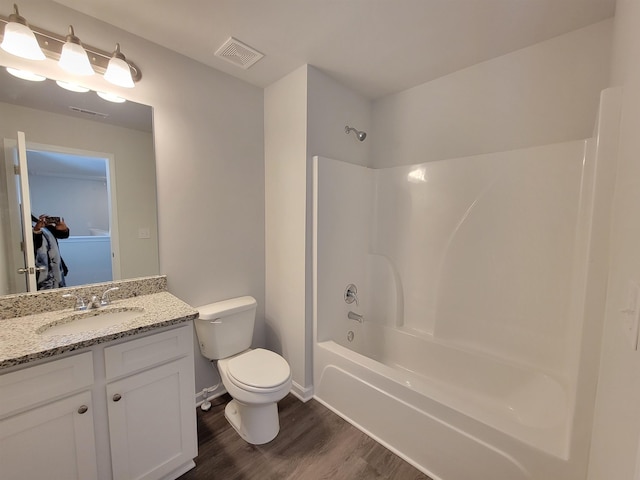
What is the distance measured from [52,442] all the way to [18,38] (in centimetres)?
167

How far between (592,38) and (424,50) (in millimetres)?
856

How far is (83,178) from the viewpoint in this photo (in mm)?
1510

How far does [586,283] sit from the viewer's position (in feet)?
3.44

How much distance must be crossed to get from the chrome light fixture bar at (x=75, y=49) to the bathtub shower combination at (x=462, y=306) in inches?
46.6

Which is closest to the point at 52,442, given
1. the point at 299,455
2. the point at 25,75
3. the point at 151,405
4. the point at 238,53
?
the point at 151,405

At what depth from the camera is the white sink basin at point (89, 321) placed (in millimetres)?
1285

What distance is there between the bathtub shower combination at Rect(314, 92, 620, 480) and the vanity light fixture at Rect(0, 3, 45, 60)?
1.48 meters

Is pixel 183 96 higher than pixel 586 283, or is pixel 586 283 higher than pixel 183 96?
pixel 183 96

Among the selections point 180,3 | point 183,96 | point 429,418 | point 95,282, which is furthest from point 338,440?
A: point 180,3

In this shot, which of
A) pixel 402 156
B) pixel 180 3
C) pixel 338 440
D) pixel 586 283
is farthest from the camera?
pixel 402 156

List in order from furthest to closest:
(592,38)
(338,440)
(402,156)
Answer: (402,156) < (338,440) < (592,38)

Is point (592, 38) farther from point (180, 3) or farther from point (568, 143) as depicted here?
point (180, 3)

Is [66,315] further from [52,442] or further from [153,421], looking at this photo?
[153,421]

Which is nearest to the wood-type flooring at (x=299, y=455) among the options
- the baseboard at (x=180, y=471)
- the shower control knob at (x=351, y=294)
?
the baseboard at (x=180, y=471)
